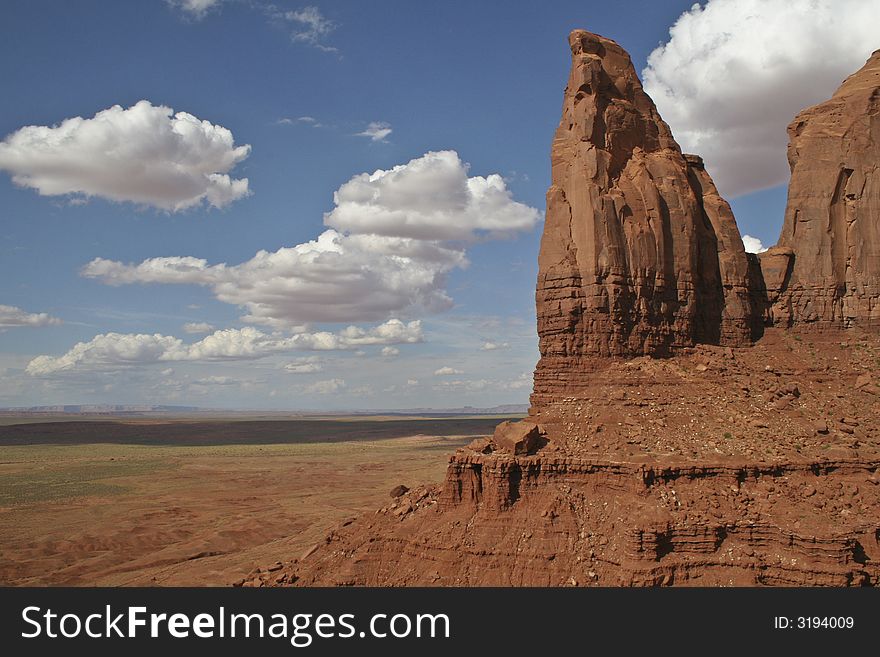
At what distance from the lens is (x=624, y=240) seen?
4084cm

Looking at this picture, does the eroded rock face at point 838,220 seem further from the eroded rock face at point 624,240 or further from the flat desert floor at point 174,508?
the flat desert floor at point 174,508

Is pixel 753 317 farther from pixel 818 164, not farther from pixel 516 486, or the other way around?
pixel 516 486

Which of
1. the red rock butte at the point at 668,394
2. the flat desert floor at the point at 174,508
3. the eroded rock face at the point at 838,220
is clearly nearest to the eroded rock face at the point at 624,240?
the red rock butte at the point at 668,394

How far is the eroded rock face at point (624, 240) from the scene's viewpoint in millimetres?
40375

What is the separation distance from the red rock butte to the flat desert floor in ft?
79.5

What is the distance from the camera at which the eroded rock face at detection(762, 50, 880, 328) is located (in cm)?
4541

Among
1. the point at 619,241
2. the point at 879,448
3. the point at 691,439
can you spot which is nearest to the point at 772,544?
the point at 691,439

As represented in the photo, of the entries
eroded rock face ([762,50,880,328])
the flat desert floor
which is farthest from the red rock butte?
the flat desert floor

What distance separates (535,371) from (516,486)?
9.17m

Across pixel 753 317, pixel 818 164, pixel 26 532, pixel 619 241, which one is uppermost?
pixel 818 164

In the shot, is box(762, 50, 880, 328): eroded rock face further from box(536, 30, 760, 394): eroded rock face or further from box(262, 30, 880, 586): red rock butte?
box(536, 30, 760, 394): eroded rock face

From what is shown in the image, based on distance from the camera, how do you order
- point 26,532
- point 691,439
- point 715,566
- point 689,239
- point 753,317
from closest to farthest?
point 715,566
point 691,439
point 689,239
point 753,317
point 26,532

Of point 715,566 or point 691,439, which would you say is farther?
point 691,439

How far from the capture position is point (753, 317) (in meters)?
46.1
